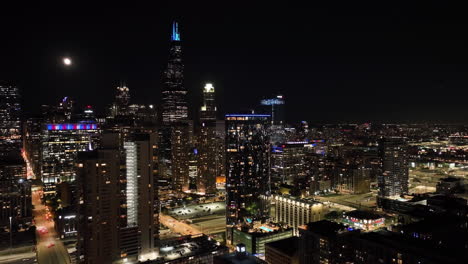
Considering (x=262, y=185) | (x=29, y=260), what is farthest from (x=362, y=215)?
(x=29, y=260)

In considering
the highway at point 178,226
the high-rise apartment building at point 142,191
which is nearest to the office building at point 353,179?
the highway at point 178,226

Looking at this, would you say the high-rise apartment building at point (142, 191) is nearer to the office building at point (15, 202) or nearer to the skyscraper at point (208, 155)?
the office building at point (15, 202)

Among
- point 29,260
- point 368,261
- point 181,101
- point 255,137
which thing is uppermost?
point 181,101

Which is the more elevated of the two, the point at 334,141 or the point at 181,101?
the point at 181,101

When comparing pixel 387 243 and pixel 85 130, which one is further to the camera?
pixel 85 130

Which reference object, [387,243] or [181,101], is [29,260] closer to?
[387,243]

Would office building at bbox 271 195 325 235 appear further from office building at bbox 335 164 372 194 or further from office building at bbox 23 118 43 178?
office building at bbox 23 118 43 178

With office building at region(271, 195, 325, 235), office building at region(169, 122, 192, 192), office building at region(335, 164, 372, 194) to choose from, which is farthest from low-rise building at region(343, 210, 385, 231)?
office building at region(169, 122, 192, 192)
